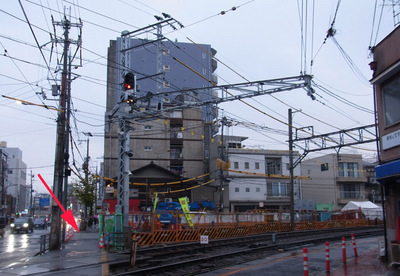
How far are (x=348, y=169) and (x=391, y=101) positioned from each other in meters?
50.5

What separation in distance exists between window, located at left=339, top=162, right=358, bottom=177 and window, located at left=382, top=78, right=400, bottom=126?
49434 millimetres

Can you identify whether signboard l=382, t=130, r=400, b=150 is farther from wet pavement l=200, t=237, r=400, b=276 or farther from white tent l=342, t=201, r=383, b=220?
white tent l=342, t=201, r=383, b=220

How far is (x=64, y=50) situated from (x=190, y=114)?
38.0 metres

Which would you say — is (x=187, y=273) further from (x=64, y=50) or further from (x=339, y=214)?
(x=339, y=214)

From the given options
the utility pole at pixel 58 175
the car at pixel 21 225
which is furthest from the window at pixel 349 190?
the utility pole at pixel 58 175

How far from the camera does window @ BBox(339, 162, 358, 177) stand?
60.5 m

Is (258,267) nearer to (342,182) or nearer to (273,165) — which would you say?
(273,165)

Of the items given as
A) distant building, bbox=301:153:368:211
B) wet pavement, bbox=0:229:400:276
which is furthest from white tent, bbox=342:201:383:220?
wet pavement, bbox=0:229:400:276

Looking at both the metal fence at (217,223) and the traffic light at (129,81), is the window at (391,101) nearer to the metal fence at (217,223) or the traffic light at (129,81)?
the traffic light at (129,81)

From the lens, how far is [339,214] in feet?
148

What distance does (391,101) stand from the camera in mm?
13367

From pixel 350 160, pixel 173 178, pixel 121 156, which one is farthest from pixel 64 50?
pixel 350 160

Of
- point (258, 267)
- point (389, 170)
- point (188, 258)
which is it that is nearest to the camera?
point (389, 170)

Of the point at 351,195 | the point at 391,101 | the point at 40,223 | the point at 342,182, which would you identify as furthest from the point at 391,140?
the point at 40,223
